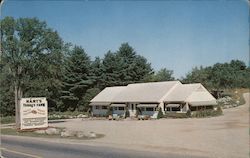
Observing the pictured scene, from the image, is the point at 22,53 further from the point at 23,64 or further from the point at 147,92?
the point at 147,92

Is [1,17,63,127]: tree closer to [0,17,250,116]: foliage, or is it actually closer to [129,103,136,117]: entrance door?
[0,17,250,116]: foliage

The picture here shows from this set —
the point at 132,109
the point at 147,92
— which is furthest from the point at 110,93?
the point at 147,92

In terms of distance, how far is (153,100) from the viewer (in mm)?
33406

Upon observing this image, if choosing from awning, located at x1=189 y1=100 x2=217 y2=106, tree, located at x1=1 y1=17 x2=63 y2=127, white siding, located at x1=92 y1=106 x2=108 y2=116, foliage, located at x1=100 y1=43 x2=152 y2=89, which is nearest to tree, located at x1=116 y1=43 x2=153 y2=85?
foliage, located at x1=100 y1=43 x2=152 y2=89

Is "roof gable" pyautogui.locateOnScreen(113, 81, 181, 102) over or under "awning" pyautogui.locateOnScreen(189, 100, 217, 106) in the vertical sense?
over

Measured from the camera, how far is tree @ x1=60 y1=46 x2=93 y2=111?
1462 cm

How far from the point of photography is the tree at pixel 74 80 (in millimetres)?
14623

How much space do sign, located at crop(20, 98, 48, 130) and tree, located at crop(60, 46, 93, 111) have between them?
87cm

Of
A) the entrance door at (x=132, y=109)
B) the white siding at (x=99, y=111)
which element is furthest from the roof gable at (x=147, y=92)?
the white siding at (x=99, y=111)

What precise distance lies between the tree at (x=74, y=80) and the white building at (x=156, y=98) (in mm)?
11997

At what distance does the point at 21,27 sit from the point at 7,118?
138 inches

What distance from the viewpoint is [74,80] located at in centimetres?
1731

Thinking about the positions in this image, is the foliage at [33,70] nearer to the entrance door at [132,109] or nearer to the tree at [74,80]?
the tree at [74,80]

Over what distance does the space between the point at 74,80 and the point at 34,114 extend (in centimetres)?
216
